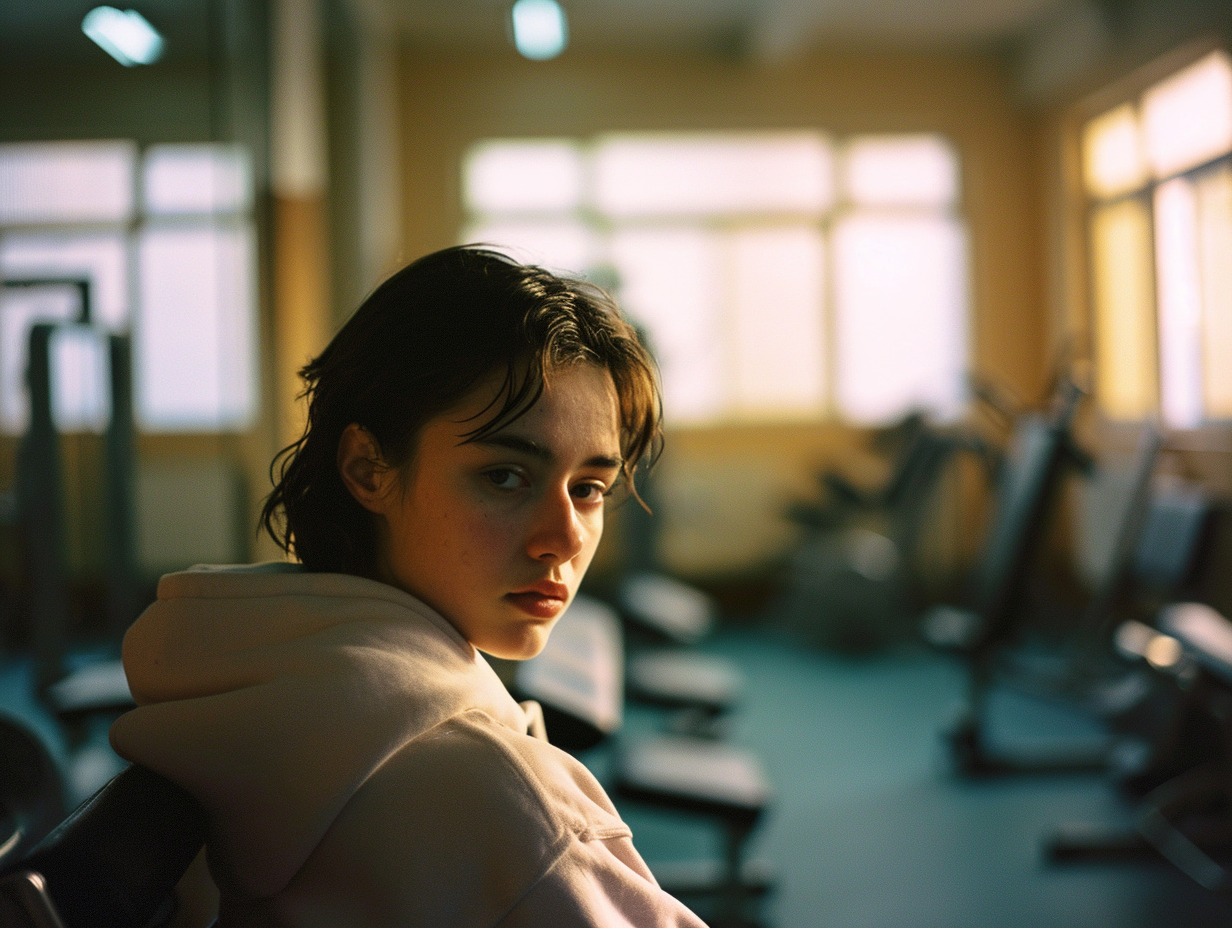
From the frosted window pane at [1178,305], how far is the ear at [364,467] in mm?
4753

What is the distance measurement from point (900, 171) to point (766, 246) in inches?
39.0

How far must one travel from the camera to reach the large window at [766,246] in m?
5.65

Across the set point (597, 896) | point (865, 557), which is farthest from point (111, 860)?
point (865, 557)

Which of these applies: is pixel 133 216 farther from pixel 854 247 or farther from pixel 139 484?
pixel 854 247

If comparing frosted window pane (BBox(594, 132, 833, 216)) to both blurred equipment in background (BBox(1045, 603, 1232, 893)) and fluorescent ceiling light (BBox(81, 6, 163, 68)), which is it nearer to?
fluorescent ceiling light (BBox(81, 6, 163, 68))

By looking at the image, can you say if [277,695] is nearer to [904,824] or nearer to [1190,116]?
[904,824]

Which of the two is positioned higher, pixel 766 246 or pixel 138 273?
pixel 766 246

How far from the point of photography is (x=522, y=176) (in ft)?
18.5

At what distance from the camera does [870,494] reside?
16.8 feet

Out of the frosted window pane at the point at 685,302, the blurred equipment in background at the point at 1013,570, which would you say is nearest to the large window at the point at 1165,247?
the blurred equipment in background at the point at 1013,570

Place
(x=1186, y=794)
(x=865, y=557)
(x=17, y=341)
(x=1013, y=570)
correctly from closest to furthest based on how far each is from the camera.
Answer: (x=17, y=341), (x=1186, y=794), (x=1013, y=570), (x=865, y=557)

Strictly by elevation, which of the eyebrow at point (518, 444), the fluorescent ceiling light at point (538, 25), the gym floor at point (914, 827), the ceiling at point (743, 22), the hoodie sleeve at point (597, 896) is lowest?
the gym floor at point (914, 827)

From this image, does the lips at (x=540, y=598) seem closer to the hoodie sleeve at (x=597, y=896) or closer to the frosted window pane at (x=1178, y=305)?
the hoodie sleeve at (x=597, y=896)

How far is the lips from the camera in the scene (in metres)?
0.61
